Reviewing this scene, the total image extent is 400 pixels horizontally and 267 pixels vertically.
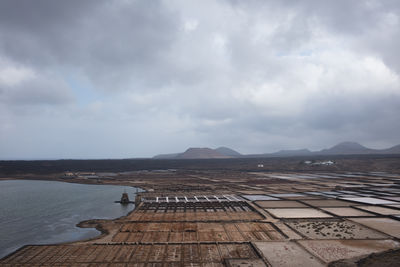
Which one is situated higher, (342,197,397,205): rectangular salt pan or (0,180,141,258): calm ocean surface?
(0,180,141,258): calm ocean surface

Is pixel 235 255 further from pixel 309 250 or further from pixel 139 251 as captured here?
pixel 139 251

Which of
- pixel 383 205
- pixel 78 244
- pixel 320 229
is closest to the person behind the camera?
pixel 78 244

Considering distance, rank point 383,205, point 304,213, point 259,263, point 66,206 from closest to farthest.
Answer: point 259,263
point 304,213
point 383,205
point 66,206

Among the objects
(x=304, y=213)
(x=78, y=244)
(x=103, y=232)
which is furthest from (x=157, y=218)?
(x=304, y=213)

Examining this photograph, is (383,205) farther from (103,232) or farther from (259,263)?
(103,232)

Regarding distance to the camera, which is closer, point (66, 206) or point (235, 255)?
point (235, 255)

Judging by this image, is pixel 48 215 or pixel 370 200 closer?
pixel 48 215

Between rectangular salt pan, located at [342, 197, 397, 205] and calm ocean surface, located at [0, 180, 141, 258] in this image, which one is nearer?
calm ocean surface, located at [0, 180, 141, 258]

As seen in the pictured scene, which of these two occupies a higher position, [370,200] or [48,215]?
[48,215]
